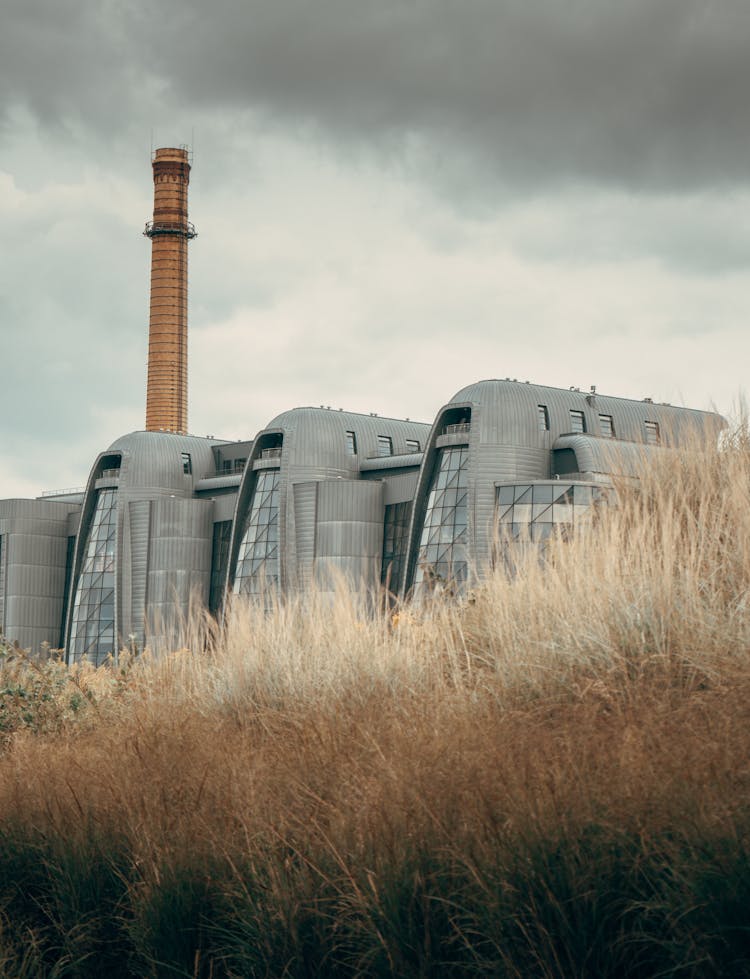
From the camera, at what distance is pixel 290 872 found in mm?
7266

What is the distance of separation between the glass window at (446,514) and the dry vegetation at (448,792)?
43637 millimetres

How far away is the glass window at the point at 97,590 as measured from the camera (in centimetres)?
6888

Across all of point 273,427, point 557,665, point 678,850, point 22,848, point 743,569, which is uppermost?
point 273,427

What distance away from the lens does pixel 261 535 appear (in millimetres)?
64312

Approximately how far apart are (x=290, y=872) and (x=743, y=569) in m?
4.54

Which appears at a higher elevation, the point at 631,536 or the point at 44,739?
the point at 631,536

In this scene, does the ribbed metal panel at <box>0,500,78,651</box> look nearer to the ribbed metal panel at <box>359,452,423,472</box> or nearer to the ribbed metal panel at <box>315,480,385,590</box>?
the ribbed metal panel at <box>359,452,423,472</box>

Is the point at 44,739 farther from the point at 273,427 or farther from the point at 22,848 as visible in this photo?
the point at 273,427

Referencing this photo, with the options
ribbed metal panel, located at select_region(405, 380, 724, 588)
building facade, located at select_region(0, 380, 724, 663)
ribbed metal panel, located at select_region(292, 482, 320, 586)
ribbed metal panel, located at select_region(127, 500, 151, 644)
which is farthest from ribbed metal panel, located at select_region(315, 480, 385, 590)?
ribbed metal panel, located at select_region(127, 500, 151, 644)

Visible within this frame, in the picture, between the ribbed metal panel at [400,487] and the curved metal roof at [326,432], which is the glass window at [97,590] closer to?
the curved metal roof at [326,432]

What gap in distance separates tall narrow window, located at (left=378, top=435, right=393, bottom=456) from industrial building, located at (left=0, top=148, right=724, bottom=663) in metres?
0.05

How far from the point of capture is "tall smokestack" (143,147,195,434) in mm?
76438

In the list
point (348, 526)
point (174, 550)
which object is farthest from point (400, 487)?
point (174, 550)

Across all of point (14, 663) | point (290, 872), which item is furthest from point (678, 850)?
point (14, 663)
